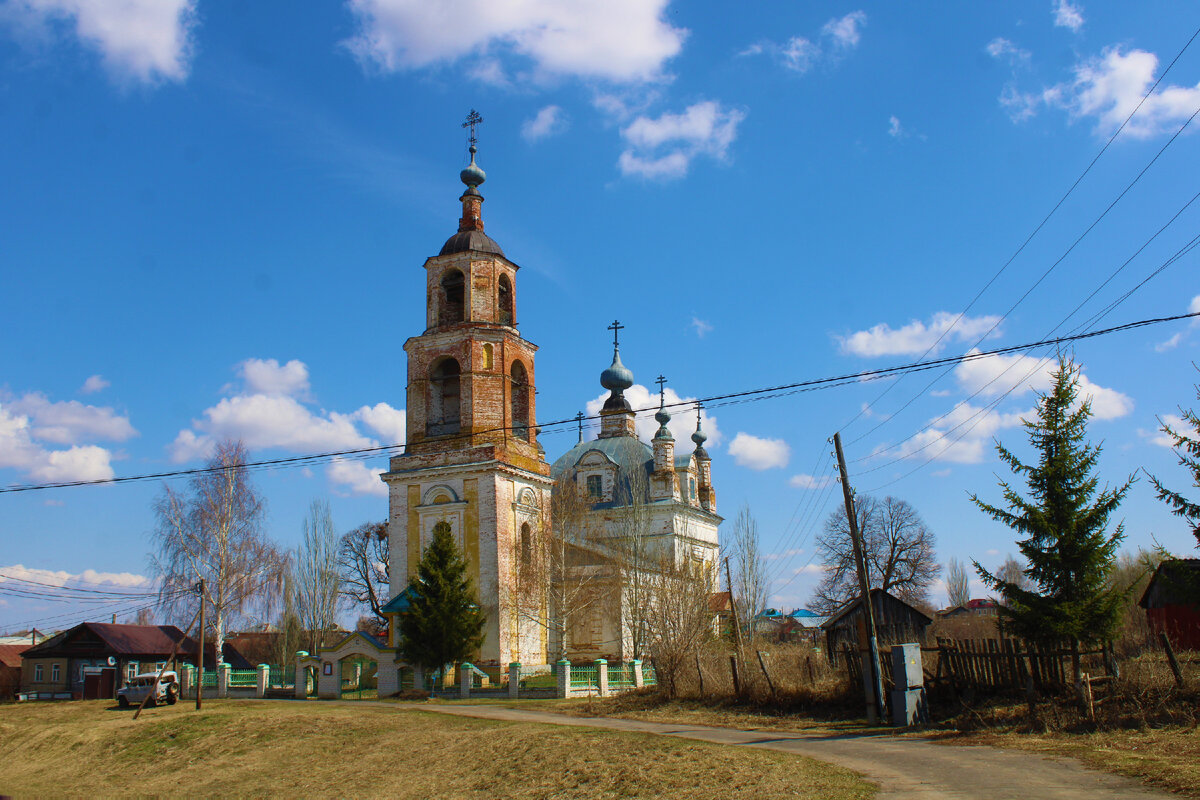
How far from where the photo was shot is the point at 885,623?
2712 centimetres

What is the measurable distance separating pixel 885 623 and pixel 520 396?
14491mm

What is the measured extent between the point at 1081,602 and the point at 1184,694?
7.07ft

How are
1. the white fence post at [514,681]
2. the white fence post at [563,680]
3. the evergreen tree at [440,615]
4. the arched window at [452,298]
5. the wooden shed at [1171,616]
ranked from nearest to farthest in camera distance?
the white fence post at [563,680], the white fence post at [514,681], the wooden shed at [1171,616], the evergreen tree at [440,615], the arched window at [452,298]

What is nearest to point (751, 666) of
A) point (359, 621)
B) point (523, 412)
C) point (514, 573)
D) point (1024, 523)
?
point (1024, 523)

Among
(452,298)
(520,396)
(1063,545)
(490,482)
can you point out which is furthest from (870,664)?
(452,298)

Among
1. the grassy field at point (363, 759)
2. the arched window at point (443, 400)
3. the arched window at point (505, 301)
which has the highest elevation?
the arched window at point (505, 301)

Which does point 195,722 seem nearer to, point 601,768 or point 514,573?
point 514,573

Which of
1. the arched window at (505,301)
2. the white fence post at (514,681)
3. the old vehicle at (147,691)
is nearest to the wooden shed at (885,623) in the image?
the white fence post at (514,681)

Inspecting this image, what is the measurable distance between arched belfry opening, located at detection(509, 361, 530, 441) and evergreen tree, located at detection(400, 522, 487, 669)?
6.21 metres

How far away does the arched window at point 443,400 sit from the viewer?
31.6 metres

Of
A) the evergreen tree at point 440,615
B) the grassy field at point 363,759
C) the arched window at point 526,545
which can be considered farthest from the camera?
the arched window at point 526,545

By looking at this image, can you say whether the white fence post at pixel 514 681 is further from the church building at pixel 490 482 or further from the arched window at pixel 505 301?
the arched window at pixel 505 301

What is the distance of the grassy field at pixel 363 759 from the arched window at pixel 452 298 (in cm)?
1413

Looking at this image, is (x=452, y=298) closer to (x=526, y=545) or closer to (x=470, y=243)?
(x=470, y=243)
